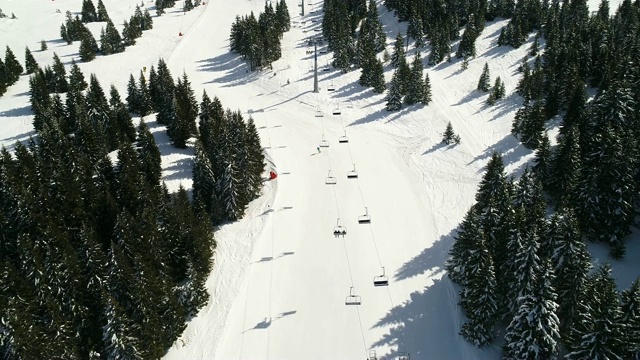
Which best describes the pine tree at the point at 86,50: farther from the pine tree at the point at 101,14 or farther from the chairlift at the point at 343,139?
the chairlift at the point at 343,139

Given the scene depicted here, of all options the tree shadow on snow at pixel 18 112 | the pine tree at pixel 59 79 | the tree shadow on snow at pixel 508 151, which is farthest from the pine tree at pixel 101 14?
the tree shadow on snow at pixel 508 151

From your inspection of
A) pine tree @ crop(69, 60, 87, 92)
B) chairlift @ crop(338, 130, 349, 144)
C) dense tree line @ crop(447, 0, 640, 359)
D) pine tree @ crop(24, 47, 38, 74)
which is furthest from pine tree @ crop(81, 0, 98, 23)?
dense tree line @ crop(447, 0, 640, 359)

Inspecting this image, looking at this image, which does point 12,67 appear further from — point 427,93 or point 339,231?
point 339,231

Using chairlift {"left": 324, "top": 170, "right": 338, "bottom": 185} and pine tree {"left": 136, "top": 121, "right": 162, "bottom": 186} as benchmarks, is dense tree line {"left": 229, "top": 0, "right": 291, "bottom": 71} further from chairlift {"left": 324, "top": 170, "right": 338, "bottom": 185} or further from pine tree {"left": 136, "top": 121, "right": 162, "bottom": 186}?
chairlift {"left": 324, "top": 170, "right": 338, "bottom": 185}

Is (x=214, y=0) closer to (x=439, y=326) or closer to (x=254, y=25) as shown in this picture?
(x=254, y=25)

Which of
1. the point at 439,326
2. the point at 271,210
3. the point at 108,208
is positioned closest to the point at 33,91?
the point at 108,208

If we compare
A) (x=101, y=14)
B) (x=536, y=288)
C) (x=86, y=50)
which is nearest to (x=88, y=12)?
(x=101, y=14)

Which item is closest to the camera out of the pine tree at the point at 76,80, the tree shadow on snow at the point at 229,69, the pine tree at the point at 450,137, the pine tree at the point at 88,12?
→ the pine tree at the point at 450,137
